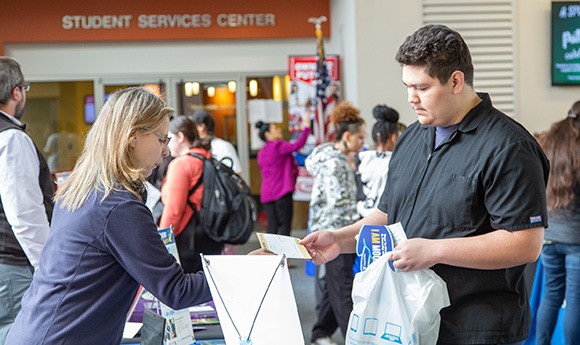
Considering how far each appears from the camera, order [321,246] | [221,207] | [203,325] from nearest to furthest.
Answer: [321,246] < [203,325] < [221,207]

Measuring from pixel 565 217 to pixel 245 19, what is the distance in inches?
A: 245

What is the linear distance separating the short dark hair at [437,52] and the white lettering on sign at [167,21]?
7.74 metres

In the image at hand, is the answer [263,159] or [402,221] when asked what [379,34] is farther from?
[402,221]

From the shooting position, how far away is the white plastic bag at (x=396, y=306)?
217 centimetres

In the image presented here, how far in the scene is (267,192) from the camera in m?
8.11

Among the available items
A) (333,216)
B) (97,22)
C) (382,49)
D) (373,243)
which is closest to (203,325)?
(373,243)

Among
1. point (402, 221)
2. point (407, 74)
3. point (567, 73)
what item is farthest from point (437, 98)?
point (567, 73)

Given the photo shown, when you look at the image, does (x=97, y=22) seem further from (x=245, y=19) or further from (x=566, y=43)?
(x=566, y=43)

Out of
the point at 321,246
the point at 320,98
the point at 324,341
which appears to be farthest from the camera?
the point at 320,98

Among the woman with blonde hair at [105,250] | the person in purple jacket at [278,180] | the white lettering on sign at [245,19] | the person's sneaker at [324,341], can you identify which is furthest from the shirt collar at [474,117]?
the white lettering on sign at [245,19]

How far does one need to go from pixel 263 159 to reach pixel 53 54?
323 centimetres

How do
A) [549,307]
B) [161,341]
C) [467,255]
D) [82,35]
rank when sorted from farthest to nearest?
[82,35]
[549,307]
[161,341]
[467,255]

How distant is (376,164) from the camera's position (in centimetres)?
473

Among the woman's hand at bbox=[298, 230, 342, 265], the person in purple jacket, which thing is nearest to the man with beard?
the woman's hand at bbox=[298, 230, 342, 265]
